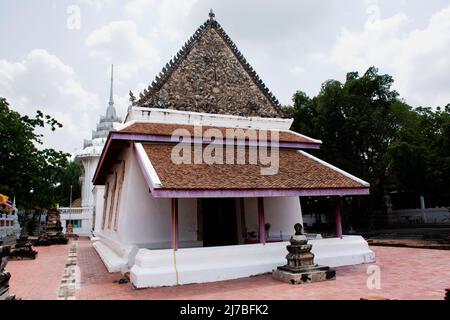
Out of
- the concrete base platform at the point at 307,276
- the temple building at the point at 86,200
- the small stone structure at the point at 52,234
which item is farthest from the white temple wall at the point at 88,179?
the concrete base platform at the point at 307,276

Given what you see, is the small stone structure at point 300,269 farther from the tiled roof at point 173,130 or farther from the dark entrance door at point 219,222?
the tiled roof at point 173,130

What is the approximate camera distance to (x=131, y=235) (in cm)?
968

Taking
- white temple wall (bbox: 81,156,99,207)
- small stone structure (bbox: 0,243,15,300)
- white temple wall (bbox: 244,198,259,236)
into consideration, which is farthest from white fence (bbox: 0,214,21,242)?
small stone structure (bbox: 0,243,15,300)

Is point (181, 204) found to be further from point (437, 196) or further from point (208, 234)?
point (437, 196)

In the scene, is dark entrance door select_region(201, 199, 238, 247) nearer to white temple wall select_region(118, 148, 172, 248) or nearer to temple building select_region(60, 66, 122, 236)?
white temple wall select_region(118, 148, 172, 248)

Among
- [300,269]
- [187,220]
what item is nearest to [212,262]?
[300,269]

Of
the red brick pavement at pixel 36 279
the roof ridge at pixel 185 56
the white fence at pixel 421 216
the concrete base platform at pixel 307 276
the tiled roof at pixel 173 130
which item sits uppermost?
the roof ridge at pixel 185 56

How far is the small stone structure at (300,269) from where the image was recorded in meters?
7.44

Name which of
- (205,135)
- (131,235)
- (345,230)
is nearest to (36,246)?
(131,235)

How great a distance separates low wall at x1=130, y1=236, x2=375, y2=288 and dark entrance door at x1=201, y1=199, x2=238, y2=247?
8.32ft

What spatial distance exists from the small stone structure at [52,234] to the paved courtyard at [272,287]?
11.6 metres

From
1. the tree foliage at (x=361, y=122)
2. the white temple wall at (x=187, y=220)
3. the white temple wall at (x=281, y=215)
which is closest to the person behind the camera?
the white temple wall at (x=187, y=220)

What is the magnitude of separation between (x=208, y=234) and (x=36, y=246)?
13.6 meters

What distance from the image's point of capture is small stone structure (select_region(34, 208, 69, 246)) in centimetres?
2039
